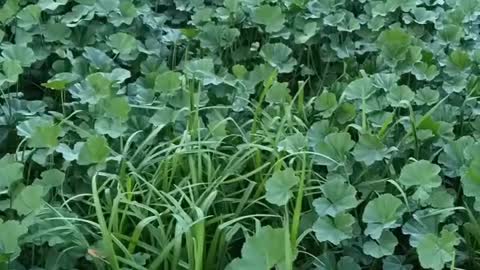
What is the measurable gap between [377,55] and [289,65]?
272mm

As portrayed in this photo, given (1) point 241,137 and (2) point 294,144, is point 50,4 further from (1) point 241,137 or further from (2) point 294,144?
(2) point 294,144

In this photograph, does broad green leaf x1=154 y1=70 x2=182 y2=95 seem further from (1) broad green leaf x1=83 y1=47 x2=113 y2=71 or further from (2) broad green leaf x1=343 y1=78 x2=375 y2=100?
(2) broad green leaf x1=343 y1=78 x2=375 y2=100

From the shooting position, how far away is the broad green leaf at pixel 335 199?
1719 millimetres

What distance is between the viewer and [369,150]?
6.14 ft

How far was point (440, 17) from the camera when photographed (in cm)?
257

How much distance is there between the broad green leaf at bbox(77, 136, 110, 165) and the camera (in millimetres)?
1853

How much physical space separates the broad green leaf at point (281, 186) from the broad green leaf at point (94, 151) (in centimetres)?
38

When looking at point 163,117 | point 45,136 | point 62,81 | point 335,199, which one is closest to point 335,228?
point 335,199

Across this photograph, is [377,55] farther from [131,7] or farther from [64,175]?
[64,175]

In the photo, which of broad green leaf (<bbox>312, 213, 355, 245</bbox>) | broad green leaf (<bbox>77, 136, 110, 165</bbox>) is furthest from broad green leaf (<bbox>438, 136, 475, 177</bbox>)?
broad green leaf (<bbox>77, 136, 110, 165</bbox>)

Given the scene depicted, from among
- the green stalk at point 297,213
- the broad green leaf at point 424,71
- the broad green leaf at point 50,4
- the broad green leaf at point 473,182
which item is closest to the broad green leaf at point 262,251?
the green stalk at point 297,213

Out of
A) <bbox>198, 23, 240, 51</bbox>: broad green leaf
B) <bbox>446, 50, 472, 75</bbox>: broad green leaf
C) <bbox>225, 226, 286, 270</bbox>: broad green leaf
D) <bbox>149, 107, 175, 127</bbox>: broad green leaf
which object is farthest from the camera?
<bbox>198, 23, 240, 51</bbox>: broad green leaf

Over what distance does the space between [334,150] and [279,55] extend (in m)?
0.57

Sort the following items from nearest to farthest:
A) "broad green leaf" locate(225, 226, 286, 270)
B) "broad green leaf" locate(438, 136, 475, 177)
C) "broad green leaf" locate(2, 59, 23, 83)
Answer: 1. "broad green leaf" locate(225, 226, 286, 270)
2. "broad green leaf" locate(438, 136, 475, 177)
3. "broad green leaf" locate(2, 59, 23, 83)
